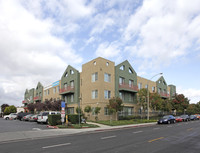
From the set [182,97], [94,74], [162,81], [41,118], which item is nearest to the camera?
[41,118]

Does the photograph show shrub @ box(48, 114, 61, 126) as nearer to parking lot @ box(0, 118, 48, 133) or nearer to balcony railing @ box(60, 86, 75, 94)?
parking lot @ box(0, 118, 48, 133)

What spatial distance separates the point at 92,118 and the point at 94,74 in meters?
7.56

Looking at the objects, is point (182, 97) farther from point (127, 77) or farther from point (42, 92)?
point (42, 92)

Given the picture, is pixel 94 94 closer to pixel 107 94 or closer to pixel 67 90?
pixel 107 94

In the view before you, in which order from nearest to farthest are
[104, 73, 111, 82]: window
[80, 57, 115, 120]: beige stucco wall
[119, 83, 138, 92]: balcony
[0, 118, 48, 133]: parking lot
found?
[0, 118, 48, 133]: parking lot → [80, 57, 115, 120]: beige stucco wall → [104, 73, 111, 82]: window → [119, 83, 138, 92]: balcony

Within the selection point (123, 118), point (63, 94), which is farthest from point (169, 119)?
point (63, 94)

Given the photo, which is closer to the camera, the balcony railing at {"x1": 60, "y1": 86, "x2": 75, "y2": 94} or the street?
the street

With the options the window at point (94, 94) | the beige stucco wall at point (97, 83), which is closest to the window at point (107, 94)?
the beige stucco wall at point (97, 83)

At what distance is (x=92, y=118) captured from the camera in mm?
30484

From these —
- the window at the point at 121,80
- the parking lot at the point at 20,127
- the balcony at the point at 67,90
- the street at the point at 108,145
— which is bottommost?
the parking lot at the point at 20,127

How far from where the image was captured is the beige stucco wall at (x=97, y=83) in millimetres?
30516

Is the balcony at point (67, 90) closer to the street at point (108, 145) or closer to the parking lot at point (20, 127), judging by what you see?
the parking lot at point (20, 127)

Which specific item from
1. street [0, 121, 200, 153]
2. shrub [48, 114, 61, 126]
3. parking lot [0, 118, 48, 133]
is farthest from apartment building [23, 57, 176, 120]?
street [0, 121, 200, 153]

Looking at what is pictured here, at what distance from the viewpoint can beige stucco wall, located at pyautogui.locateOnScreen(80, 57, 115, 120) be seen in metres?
30.5
